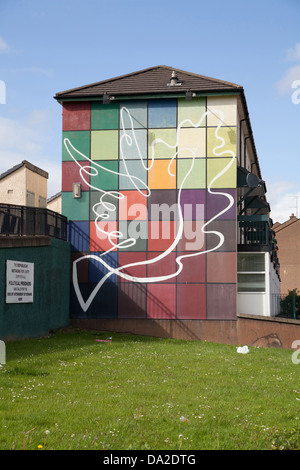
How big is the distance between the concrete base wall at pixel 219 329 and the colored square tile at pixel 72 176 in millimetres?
6471

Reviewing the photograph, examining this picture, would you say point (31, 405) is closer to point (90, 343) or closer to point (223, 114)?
point (90, 343)

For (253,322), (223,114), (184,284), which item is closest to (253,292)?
(253,322)

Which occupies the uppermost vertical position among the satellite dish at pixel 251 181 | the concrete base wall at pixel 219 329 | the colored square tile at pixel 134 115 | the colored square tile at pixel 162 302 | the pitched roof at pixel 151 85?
the pitched roof at pixel 151 85

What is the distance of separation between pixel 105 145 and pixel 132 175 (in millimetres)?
2027

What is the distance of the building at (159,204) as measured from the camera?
1020 inches

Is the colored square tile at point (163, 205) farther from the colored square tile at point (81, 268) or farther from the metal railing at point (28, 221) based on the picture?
A: the metal railing at point (28, 221)

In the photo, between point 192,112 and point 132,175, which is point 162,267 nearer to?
point 132,175

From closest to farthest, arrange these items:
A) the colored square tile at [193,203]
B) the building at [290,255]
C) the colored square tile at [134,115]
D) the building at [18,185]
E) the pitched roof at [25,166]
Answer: the colored square tile at [193,203] → the colored square tile at [134,115] → the pitched roof at [25,166] → the building at [18,185] → the building at [290,255]

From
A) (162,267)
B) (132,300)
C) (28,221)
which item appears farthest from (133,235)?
(28,221)

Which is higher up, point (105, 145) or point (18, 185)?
point (105, 145)

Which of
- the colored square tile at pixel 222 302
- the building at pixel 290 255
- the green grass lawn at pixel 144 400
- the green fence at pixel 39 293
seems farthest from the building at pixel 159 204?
the building at pixel 290 255

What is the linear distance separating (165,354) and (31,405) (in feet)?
27.5

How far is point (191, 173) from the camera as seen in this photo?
26.4 metres

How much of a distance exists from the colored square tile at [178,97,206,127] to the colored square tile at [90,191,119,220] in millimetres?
4875
